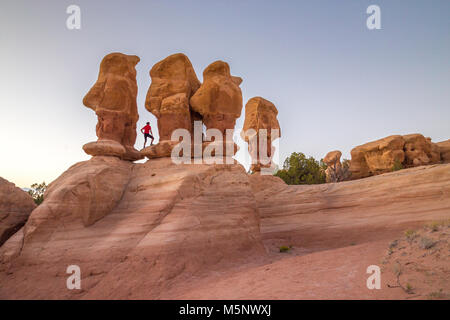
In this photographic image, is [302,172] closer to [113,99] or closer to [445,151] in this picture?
[445,151]

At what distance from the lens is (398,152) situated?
2756 cm

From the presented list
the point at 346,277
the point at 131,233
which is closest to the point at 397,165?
the point at 346,277

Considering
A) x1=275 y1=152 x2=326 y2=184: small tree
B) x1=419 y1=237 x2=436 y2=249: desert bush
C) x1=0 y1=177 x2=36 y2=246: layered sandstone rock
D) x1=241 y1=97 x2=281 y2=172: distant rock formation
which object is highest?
x1=241 y1=97 x2=281 y2=172: distant rock formation

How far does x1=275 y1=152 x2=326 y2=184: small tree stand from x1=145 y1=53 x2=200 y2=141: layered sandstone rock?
670 inches

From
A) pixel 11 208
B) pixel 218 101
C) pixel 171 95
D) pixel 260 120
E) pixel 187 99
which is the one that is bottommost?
pixel 11 208

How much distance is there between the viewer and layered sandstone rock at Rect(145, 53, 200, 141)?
12.5 meters

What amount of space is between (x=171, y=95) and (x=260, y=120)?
12.5 meters

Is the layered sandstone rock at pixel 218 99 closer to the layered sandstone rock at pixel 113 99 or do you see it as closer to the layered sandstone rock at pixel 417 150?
the layered sandstone rock at pixel 113 99

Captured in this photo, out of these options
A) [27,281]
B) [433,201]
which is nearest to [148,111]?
[27,281]

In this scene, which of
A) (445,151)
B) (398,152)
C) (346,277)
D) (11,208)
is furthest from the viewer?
(445,151)

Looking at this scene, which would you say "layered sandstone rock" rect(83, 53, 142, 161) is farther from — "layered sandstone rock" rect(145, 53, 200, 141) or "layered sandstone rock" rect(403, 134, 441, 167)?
"layered sandstone rock" rect(403, 134, 441, 167)

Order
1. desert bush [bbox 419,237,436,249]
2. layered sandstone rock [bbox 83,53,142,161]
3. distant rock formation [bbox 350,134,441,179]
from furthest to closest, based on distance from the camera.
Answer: distant rock formation [bbox 350,134,441,179], layered sandstone rock [bbox 83,53,142,161], desert bush [bbox 419,237,436,249]

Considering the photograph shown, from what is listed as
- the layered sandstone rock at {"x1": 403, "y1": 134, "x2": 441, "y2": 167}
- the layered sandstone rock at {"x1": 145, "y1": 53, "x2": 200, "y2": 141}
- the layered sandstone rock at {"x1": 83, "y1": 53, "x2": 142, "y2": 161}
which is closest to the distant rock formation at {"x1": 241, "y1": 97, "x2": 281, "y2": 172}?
the layered sandstone rock at {"x1": 145, "y1": 53, "x2": 200, "y2": 141}

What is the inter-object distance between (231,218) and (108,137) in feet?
22.6
